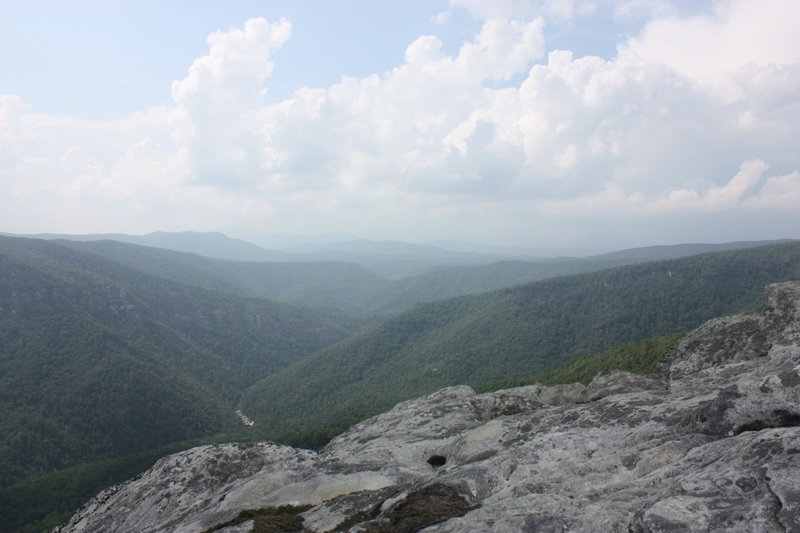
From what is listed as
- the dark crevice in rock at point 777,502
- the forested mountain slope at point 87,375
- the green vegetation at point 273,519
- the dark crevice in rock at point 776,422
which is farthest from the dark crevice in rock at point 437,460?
the forested mountain slope at point 87,375

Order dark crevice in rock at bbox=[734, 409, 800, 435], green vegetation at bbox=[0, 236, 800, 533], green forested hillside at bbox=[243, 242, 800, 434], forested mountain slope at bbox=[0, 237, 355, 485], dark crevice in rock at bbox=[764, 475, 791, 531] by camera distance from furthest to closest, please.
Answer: green forested hillside at bbox=[243, 242, 800, 434]
forested mountain slope at bbox=[0, 237, 355, 485]
green vegetation at bbox=[0, 236, 800, 533]
dark crevice in rock at bbox=[734, 409, 800, 435]
dark crevice in rock at bbox=[764, 475, 791, 531]

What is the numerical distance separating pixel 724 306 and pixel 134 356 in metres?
201

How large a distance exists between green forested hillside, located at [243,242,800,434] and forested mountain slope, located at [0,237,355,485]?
2380cm

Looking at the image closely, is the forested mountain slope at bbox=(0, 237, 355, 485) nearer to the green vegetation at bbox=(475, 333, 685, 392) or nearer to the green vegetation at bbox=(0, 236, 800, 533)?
the green vegetation at bbox=(0, 236, 800, 533)

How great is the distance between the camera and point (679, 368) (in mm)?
24500

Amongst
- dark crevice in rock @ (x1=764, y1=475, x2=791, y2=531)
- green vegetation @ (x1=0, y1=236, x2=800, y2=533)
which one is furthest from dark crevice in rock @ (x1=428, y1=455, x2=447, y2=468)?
green vegetation @ (x1=0, y1=236, x2=800, y2=533)

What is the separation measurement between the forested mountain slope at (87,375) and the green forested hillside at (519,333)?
937 inches

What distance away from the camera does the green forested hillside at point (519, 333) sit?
409ft

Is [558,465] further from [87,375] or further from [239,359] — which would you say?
[239,359]

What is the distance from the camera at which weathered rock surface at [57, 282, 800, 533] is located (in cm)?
814

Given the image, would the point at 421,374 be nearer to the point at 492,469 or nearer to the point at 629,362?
the point at 629,362

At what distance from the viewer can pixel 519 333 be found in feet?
477

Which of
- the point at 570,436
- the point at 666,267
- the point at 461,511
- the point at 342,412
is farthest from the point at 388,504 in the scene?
the point at 666,267

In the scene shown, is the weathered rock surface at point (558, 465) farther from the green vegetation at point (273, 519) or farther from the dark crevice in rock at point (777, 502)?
the green vegetation at point (273, 519)
